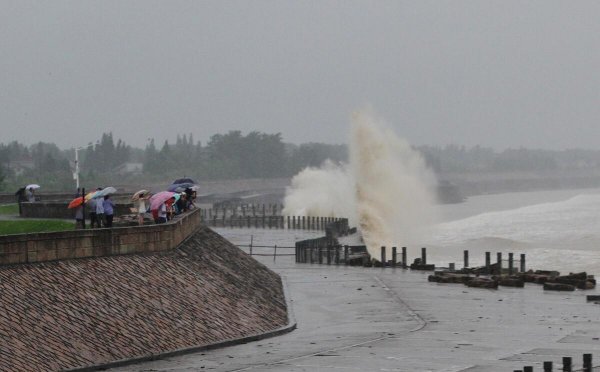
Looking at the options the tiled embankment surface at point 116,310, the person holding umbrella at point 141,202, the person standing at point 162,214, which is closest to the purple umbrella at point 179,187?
the person holding umbrella at point 141,202

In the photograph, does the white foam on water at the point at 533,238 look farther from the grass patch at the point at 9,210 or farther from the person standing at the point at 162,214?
the person standing at the point at 162,214

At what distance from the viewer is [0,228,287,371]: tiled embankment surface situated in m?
24.1

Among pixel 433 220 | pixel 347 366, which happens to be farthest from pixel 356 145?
pixel 347 366

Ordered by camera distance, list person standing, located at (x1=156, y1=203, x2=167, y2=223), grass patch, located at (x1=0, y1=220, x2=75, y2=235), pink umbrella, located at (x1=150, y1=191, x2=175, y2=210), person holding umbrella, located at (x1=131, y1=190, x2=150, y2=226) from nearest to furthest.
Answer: person holding umbrella, located at (x1=131, y1=190, x2=150, y2=226)
person standing, located at (x1=156, y1=203, x2=167, y2=223)
pink umbrella, located at (x1=150, y1=191, x2=175, y2=210)
grass patch, located at (x1=0, y1=220, x2=75, y2=235)

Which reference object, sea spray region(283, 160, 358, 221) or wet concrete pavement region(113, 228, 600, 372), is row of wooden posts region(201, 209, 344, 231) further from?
wet concrete pavement region(113, 228, 600, 372)

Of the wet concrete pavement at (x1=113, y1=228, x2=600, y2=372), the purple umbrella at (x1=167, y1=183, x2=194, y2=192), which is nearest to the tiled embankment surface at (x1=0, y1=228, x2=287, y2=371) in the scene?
the wet concrete pavement at (x1=113, y1=228, x2=600, y2=372)

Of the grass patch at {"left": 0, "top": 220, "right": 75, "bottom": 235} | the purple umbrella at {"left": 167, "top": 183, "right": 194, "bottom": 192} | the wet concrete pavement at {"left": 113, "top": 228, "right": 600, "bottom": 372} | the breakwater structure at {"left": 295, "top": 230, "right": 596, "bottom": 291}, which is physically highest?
the purple umbrella at {"left": 167, "top": 183, "right": 194, "bottom": 192}

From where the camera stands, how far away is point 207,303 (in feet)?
102

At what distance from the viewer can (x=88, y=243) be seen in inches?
1161

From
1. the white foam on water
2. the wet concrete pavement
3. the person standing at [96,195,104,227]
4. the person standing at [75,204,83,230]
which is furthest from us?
the white foam on water

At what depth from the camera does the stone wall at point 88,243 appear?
2647cm

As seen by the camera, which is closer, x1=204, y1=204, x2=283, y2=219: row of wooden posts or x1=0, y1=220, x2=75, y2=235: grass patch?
x1=0, y1=220, x2=75, y2=235: grass patch

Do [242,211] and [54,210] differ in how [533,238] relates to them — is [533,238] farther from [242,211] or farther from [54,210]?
[54,210]

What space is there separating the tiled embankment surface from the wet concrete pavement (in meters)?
0.82
